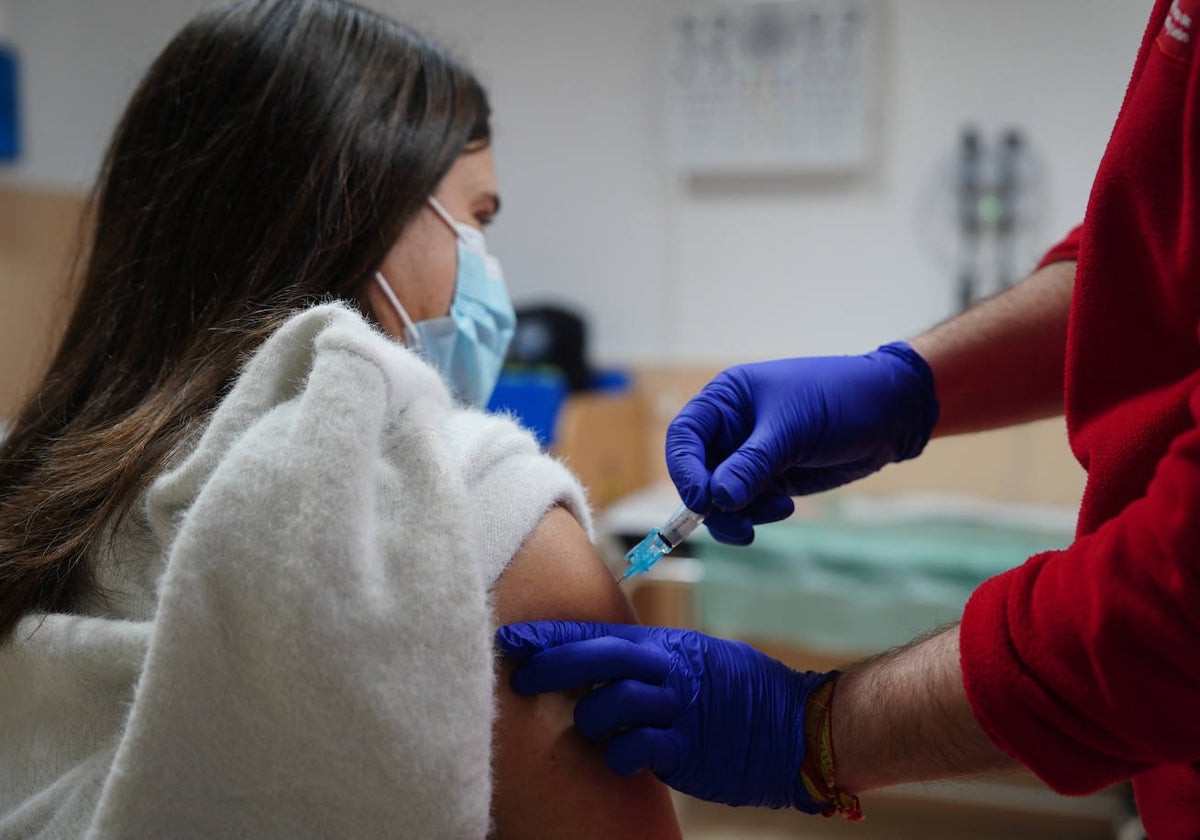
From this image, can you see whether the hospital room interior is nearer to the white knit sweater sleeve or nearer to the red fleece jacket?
the red fleece jacket

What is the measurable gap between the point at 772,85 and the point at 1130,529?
8.26ft

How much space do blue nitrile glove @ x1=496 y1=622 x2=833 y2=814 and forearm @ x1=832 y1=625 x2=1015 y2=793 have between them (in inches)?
2.0

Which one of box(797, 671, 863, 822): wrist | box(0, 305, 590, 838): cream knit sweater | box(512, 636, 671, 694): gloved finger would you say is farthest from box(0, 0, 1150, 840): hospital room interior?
box(0, 305, 590, 838): cream knit sweater

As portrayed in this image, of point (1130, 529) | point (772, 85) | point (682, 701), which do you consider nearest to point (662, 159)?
point (772, 85)

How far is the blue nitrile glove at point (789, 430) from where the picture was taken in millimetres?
977

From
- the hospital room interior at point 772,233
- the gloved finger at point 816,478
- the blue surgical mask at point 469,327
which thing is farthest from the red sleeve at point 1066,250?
the hospital room interior at point 772,233

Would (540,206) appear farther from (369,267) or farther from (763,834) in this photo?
(369,267)

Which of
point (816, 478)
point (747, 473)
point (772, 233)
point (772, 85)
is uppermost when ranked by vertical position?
point (772, 85)

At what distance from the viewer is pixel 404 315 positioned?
108 cm

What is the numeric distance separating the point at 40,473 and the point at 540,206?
2.43 meters

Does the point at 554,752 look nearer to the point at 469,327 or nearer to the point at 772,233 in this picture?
the point at 469,327

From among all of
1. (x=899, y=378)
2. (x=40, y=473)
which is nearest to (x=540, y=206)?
(x=899, y=378)

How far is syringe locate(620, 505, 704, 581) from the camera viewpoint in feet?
3.18

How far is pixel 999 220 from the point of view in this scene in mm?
2729
